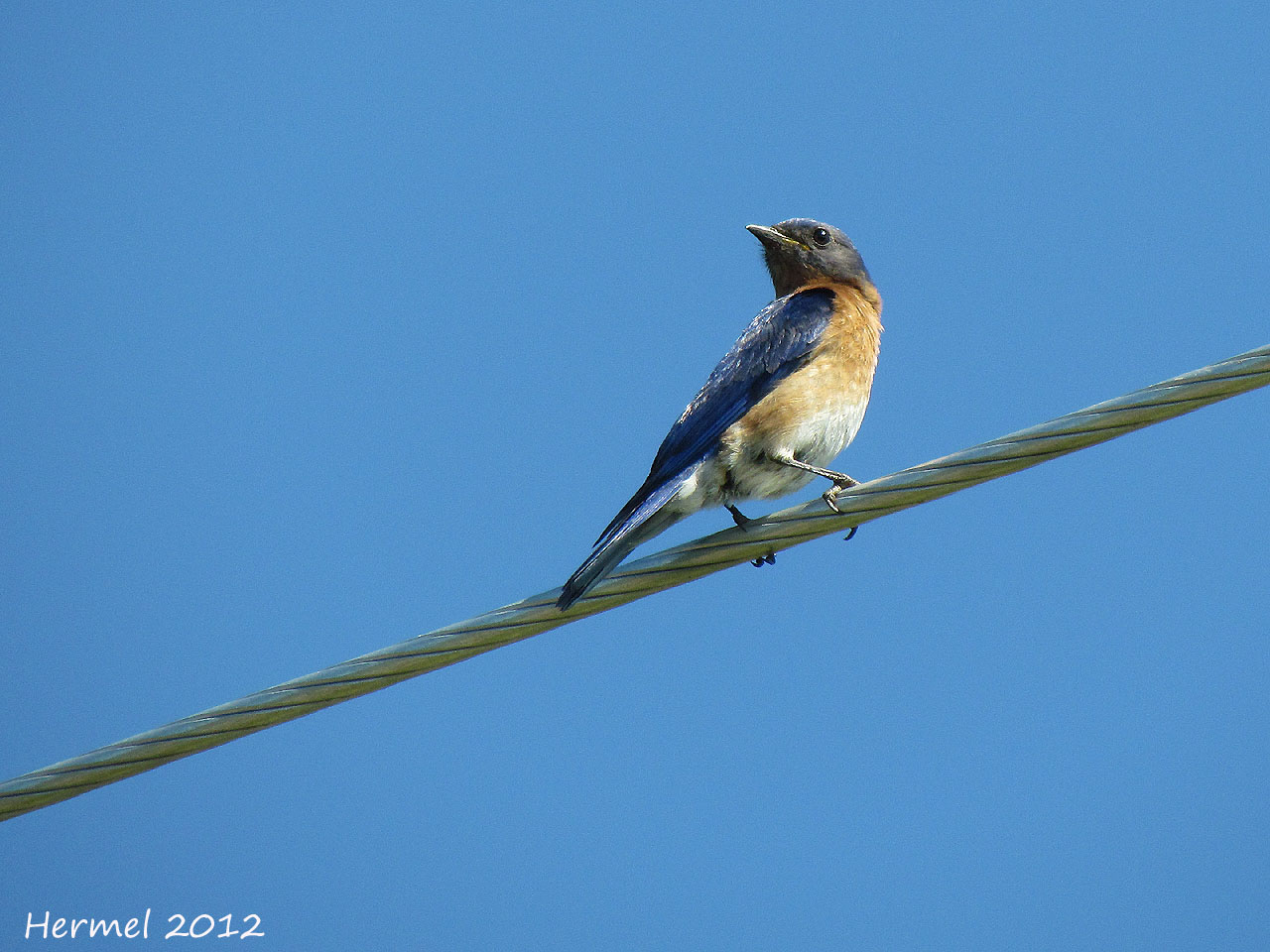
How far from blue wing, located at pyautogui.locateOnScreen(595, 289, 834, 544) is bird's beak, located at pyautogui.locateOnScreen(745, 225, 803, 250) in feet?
2.77

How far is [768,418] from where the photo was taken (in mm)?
6527

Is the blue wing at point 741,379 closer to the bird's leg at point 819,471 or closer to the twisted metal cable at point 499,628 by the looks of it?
the bird's leg at point 819,471

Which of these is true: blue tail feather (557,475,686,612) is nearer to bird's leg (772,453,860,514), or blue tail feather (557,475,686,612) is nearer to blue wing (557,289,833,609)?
blue wing (557,289,833,609)

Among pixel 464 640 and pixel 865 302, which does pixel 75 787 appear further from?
pixel 865 302

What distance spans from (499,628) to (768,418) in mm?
2282

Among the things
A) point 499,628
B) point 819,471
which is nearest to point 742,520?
point 819,471

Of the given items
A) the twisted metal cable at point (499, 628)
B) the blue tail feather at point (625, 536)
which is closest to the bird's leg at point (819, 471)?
the blue tail feather at point (625, 536)

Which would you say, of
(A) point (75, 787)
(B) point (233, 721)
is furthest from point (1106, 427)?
(A) point (75, 787)

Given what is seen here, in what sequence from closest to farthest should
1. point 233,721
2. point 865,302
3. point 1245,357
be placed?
point 1245,357
point 233,721
point 865,302

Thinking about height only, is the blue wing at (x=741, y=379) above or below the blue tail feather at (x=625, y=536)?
above

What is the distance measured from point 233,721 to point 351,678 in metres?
0.43

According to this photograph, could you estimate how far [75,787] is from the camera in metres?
4.68

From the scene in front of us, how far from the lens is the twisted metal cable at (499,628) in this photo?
14.3ft

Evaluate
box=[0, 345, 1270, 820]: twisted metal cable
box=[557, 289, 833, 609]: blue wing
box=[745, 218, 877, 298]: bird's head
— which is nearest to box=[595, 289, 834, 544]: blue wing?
box=[557, 289, 833, 609]: blue wing
